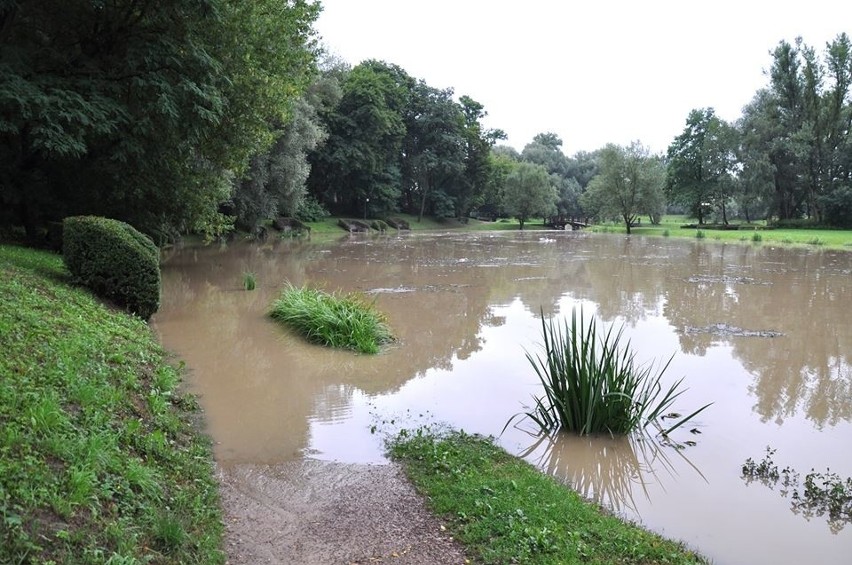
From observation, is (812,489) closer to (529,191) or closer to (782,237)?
(782,237)

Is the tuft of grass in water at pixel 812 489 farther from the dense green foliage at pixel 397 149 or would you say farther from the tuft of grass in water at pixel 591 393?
the dense green foliage at pixel 397 149

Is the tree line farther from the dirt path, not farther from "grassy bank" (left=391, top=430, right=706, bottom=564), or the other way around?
"grassy bank" (left=391, top=430, right=706, bottom=564)

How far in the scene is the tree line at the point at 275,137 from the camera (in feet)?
38.8

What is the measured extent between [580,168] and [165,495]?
105762mm

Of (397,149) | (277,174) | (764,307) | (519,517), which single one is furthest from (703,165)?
(519,517)

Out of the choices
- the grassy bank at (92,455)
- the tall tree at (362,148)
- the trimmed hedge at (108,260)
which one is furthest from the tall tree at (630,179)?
the grassy bank at (92,455)

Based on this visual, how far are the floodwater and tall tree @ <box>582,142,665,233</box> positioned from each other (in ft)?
110

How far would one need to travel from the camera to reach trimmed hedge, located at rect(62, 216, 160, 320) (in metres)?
8.66

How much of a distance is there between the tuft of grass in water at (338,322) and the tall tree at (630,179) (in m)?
44.5

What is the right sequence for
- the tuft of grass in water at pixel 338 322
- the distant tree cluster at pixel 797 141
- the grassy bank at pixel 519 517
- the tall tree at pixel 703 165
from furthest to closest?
the tall tree at pixel 703 165 < the distant tree cluster at pixel 797 141 < the tuft of grass in water at pixel 338 322 < the grassy bank at pixel 519 517

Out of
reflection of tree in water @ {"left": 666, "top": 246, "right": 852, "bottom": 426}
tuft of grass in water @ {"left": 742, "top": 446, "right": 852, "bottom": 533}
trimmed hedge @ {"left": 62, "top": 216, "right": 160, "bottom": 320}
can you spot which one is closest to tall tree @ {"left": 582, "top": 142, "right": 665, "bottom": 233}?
reflection of tree in water @ {"left": 666, "top": 246, "right": 852, "bottom": 426}

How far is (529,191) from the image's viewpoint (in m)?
65.9

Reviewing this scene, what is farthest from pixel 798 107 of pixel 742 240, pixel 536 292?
pixel 536 292

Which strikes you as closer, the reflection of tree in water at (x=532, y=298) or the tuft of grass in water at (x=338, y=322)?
the reflection of tree in water at (x=532, y=298)
